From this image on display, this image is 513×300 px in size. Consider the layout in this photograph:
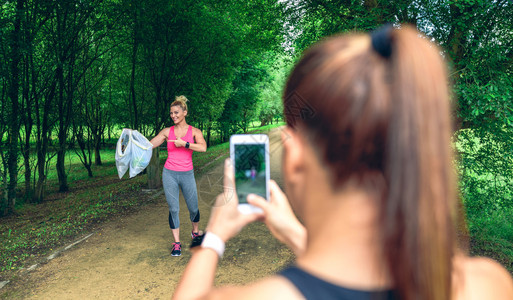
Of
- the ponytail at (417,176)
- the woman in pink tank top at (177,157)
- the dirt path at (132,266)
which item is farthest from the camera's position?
the woman in pink tank top at (177,157)

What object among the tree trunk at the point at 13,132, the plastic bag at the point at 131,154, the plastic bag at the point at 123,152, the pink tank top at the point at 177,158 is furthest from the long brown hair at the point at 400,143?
the tree trunk at the point at 13,132

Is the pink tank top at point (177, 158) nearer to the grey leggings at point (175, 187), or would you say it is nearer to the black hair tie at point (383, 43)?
the grey leggings at point (175, 187)

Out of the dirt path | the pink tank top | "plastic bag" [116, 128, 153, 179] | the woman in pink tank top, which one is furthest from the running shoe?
"plastic bag" [116, 128, 153, 179]

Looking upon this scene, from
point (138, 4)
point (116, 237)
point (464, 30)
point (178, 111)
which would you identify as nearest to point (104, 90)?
→ point (138, 4)

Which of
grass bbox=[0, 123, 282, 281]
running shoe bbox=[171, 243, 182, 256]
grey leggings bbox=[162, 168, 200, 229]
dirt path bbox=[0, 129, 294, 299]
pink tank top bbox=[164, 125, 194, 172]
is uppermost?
pink tank top bbox=[164, 125, 194, 172]

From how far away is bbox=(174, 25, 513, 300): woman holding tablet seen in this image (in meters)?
0.66

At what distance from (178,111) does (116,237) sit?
11.1 ft

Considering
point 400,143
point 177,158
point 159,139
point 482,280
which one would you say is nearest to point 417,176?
point 400,143

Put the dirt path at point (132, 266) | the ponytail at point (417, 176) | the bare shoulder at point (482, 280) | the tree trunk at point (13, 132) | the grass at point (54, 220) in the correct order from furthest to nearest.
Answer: the tree trunk at point (13, 132) → the grass at point (54, 220) → the dirt path at point (132, 266) → the bare shoulder at point (482, 280) → the ponytail at point (417, 176)

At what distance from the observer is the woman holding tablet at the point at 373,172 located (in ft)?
2.18

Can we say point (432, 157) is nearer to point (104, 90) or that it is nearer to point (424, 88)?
point (424, 88)

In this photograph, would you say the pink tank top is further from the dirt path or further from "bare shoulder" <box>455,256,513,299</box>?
"bare shoulder" <box>455,256,513,299</box>

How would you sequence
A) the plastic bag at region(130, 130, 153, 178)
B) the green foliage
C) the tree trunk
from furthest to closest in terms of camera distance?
the tree trunk < the green foliage < the plastic bag at region(130, 130, 153, 178)

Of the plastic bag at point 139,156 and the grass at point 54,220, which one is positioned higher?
→ the plastic bag at point 139,156
